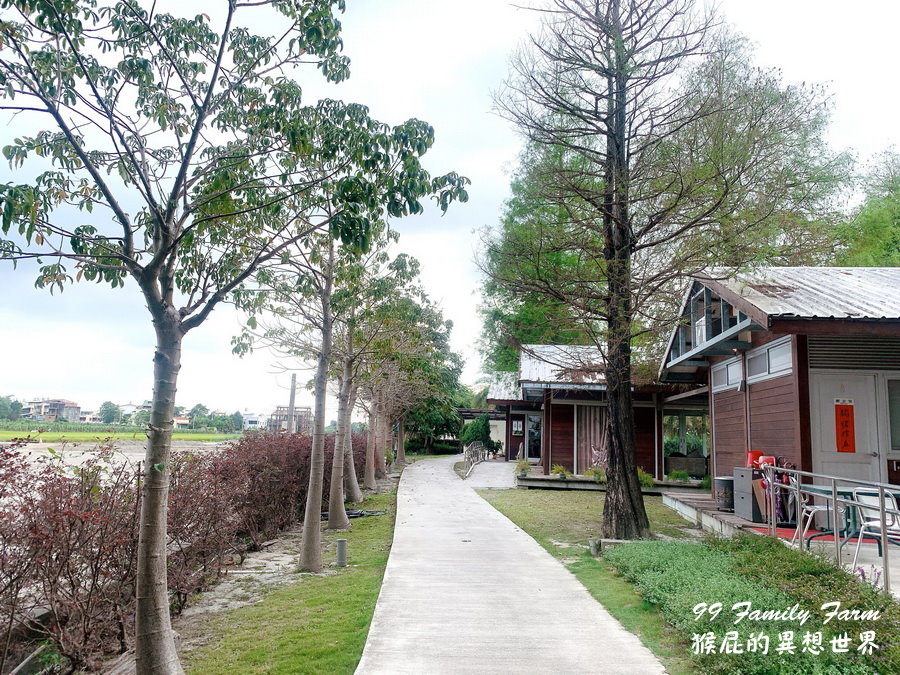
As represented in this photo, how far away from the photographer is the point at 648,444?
19.8m

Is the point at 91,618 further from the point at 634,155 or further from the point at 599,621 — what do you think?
the point at 634,155

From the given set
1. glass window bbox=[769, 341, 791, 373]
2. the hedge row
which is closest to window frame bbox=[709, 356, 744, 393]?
glass window bbox=[769, 341, 791, 373]

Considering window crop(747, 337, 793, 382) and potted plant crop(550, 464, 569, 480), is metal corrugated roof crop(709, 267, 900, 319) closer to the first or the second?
window crop(747, 337, 793, 382)

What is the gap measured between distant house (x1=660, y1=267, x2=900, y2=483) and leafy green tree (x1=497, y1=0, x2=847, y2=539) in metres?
0.96

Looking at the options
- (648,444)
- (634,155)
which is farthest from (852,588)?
(648,444)

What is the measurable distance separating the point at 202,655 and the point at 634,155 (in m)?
8.94

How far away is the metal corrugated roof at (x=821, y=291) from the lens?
8.02 metres

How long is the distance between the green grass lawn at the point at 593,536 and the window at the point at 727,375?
9.59 ft

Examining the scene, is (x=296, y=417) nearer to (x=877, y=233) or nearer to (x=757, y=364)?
(x=757, y=364)

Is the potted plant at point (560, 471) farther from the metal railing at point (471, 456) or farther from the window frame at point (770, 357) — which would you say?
the window frame at point (770, 357)

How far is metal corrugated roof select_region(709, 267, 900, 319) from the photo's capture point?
26.3 ft

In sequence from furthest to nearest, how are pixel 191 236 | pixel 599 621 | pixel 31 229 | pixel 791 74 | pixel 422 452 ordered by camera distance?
pixel 422 452
pixel 791 74
pixel 599 621
pixel 191 236
pixel 31 229

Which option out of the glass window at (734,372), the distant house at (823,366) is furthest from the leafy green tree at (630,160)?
the glass window at (734,372)

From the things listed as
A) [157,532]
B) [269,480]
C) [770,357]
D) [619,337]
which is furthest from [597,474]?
[157,532]
